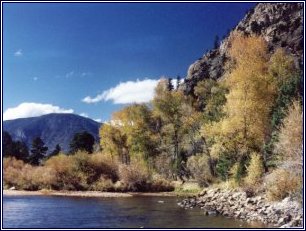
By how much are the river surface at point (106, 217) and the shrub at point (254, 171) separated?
4.63 meters

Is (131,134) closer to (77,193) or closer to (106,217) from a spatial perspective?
(77,193)

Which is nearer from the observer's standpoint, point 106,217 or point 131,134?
point 106,217

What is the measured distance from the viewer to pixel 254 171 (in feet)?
107

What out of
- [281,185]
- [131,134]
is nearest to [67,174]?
[131,134]

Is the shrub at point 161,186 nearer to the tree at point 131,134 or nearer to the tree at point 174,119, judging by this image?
the tree at point 174,119

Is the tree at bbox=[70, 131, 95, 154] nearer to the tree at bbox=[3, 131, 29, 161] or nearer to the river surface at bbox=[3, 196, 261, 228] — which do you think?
the tree at bbox=[3, 131, 29, 161]

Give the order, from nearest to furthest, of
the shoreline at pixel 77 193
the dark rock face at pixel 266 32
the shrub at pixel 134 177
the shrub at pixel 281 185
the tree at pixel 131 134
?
the shrub at pixel 281 185
the shoreline at pixel 77 193
the shrub at pixel 134 177
the tree at pixel 131 134
the dark rock face at pixel 266 32

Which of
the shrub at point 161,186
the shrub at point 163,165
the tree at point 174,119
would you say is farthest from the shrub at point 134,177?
the tree at point 174,119

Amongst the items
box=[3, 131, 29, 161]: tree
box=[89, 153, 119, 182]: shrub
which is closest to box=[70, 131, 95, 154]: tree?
box=[3, 131, 29, 161]: tree

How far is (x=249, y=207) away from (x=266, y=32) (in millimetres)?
79140

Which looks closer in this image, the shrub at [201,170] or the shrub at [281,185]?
the shrub at [281,185]

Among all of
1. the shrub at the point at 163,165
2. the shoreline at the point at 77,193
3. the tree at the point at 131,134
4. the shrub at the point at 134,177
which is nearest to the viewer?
the shoreline at the point at 77,193

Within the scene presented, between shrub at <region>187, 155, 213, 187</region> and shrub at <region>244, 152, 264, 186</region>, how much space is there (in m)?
12.3

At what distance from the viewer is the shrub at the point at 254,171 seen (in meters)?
32.2
